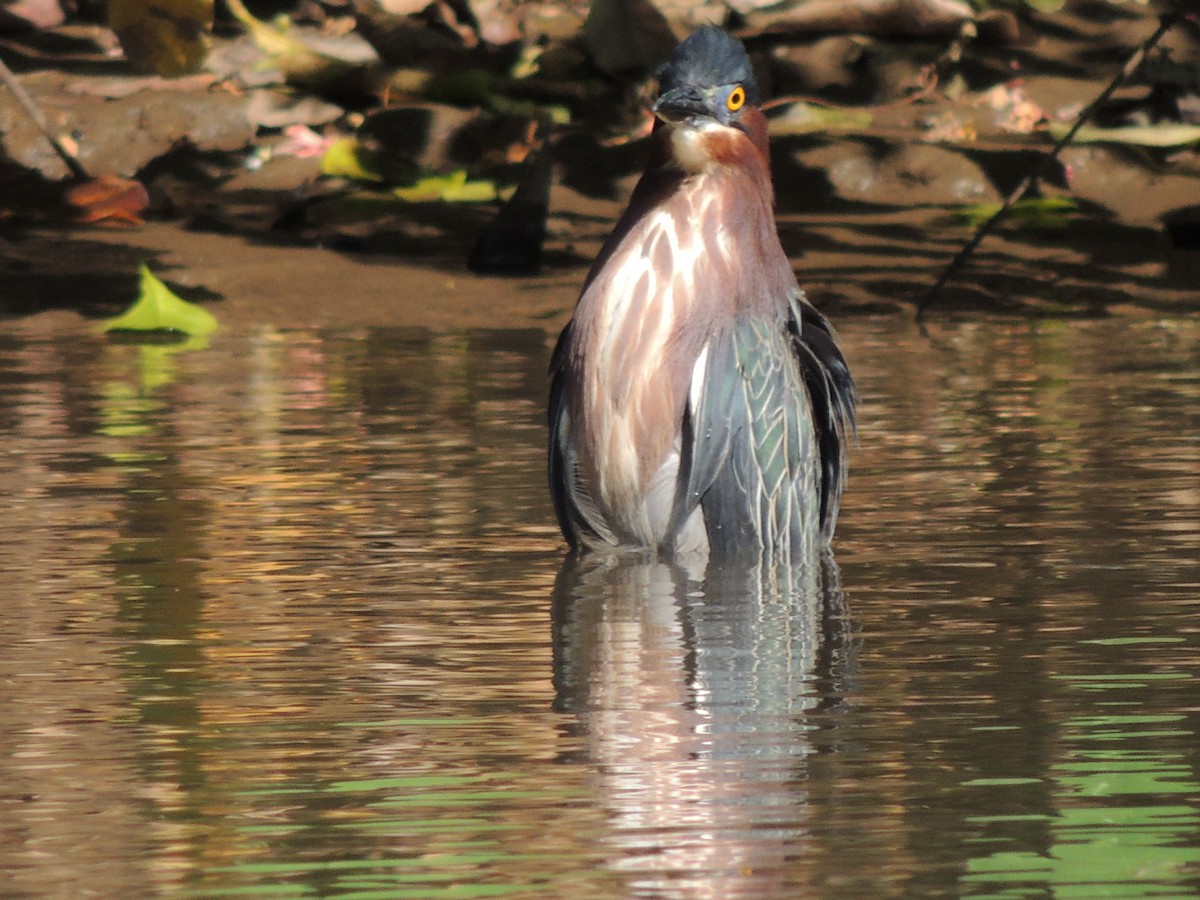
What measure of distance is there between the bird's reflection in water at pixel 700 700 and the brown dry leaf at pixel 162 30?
4965mm

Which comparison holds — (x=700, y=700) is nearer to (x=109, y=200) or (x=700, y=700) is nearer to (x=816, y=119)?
(x=109, y=200)

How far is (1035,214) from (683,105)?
5682 millimetres

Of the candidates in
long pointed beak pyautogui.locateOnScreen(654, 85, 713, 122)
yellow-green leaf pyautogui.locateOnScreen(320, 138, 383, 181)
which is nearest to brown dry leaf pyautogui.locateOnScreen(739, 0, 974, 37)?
yellow-green leaf pyautogui.locateOnScreen(320, 138, 383, 181)

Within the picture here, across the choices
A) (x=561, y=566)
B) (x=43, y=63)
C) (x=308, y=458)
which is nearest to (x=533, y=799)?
(x=561, y=566)

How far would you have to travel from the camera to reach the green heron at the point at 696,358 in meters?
4.50

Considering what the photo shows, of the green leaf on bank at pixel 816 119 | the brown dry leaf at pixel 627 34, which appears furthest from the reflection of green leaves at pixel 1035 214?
the brown dry leaf at pixel 627 34

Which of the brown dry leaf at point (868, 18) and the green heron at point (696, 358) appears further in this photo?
the brown dry leaf at point (868, 18)

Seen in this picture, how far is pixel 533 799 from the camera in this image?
115 inches

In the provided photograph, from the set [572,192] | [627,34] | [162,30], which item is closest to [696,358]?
[162,30]

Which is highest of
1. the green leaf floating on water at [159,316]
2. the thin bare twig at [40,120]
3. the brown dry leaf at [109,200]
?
the thin bare twig at [40,120]

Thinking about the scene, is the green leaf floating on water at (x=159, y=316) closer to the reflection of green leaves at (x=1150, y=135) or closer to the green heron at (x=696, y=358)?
the reflection of green leaves at (x=1150, y=135)

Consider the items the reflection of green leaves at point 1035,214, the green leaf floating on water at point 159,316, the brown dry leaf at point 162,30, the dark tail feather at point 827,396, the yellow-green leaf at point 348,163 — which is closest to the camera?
the dark tail feather at point 827,396

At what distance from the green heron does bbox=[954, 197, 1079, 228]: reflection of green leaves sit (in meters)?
5.42

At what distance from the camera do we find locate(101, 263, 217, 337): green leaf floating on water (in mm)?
8539
